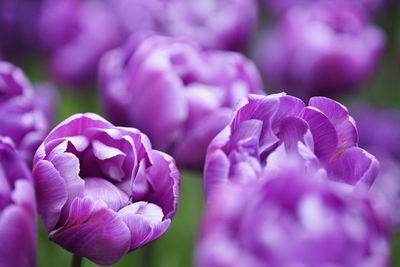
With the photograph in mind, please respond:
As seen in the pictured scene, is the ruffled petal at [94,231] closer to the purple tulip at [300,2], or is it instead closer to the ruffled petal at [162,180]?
the ruffled petal at [162,180]

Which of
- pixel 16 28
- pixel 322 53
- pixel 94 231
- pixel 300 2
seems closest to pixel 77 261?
pixel 94 231

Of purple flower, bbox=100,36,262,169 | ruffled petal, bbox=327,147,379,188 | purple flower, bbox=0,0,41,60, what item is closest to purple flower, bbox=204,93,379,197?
ruffled petal, bbox=327,147,379,188

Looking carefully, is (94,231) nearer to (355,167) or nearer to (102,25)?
(355,167)

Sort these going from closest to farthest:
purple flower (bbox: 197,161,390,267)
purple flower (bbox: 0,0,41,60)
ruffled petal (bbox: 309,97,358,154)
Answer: purple flower (bbox: 197,161,390,267)
ruffled petal (bbox: 309,97,358,154)
purple flower (bbox: 0,0,41,60)

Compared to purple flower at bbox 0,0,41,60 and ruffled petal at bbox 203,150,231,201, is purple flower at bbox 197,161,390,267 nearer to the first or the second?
ruffled petal at bbox 203,150,231,201

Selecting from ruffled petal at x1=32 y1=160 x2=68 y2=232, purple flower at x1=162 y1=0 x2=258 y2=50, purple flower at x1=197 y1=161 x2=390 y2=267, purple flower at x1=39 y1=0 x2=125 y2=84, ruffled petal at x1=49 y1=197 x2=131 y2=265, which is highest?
purple flower at x1=197 y1=161 x2=390 y2=267

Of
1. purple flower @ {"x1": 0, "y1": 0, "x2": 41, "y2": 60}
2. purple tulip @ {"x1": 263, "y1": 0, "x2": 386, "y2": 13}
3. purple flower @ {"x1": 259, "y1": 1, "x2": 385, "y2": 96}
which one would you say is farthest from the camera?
purple tulip @ {"x1": 263, "y1": 0, "x2": 386, "y2": 13}
